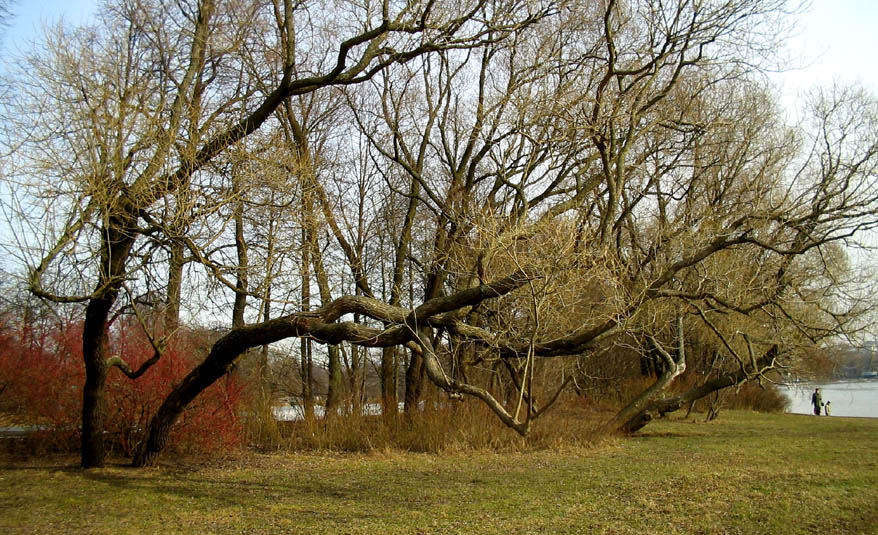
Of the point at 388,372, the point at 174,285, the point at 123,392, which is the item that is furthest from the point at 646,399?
the point at 123,392

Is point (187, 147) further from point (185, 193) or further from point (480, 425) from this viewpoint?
point (480, 425)

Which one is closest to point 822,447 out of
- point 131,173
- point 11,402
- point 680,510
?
point 680,510

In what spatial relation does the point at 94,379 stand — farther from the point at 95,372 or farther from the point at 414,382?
the point at 414,382

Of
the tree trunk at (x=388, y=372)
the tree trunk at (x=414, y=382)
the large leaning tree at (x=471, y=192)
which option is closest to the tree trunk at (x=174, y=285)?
the large leaning tree at (x=471, y=192)

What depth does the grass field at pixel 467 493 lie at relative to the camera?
6953 millimetres

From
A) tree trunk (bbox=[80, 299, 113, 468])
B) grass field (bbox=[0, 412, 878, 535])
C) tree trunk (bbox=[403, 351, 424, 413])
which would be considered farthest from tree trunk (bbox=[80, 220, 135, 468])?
tree trunk (bbox=[403, 351, 424, 413])

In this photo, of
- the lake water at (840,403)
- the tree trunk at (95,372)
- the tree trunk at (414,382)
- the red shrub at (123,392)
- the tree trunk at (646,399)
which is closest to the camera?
the tree trunk at (95,372)

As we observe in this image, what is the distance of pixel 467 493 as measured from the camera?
8.83 meters

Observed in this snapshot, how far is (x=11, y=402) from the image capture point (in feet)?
39.6

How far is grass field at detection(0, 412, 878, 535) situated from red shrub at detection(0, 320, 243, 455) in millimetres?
650

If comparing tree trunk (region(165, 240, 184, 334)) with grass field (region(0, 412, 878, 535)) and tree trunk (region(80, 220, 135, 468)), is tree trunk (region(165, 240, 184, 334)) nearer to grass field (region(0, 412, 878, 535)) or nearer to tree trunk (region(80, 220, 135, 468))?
tree trunk (region(80, 220, 135, 468))

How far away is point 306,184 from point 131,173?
278 centimetres

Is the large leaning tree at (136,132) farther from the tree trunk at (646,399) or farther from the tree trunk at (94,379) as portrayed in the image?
the tree trunk at (646,399)

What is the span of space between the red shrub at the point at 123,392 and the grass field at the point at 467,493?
650 millimetres
